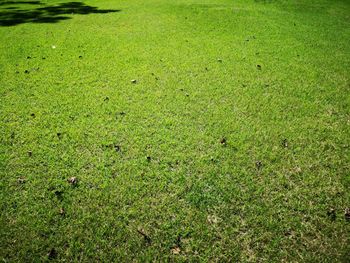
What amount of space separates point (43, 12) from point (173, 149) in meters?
10.7

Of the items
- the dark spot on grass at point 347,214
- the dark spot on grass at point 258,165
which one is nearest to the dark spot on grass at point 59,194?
the dark spot on grass at point 258,165

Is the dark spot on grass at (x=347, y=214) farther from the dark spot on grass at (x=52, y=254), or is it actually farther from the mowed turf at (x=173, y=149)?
the dark spot on grass at (x=52, y=254)

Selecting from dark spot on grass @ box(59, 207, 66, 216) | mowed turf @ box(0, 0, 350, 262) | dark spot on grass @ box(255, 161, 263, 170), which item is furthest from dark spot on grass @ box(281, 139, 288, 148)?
dark spot on grass @ box(59, 207, 66, 216)

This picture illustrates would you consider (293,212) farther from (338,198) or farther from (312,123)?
(312,123)

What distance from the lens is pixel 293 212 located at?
3.23 metres

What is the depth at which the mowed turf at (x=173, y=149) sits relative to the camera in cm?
293

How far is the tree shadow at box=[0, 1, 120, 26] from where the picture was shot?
393 inches

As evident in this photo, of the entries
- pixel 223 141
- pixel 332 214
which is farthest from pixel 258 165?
pixel 332 214

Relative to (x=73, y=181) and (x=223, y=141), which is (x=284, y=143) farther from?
(x=73, y=181)

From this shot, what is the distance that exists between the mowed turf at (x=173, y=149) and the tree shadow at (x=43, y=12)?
2528 mm

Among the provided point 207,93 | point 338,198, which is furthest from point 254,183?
point 207,93

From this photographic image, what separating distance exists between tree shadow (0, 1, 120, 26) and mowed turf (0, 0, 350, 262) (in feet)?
8.29

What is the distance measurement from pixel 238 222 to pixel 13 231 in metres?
2.65

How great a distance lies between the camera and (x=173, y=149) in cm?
404
